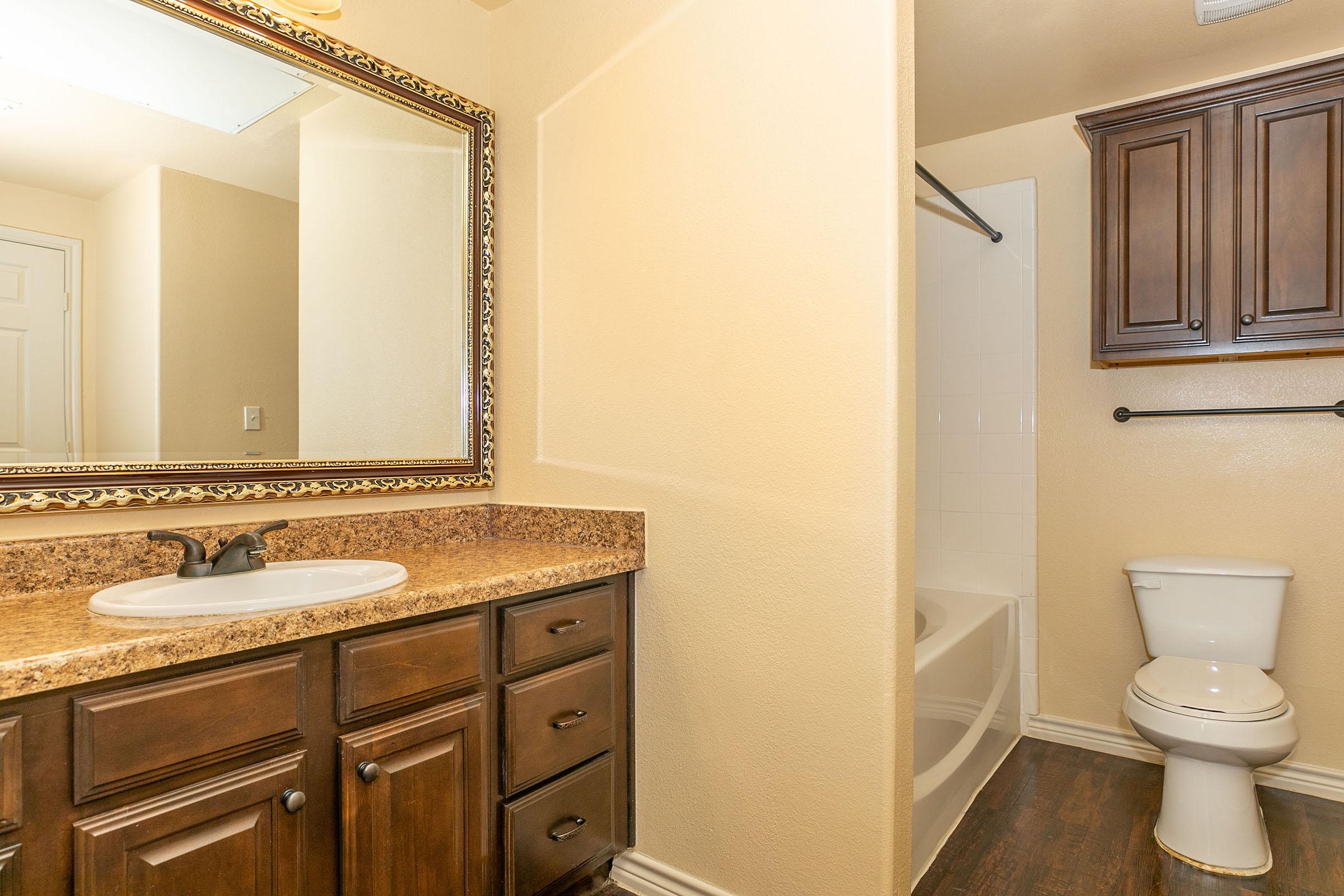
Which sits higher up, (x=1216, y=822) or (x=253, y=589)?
(x=253, y=589)

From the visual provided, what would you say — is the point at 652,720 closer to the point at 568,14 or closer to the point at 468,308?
the point at 468,308

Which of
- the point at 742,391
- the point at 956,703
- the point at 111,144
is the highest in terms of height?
the point at 111,144

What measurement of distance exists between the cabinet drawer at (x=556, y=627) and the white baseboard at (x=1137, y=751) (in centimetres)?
181

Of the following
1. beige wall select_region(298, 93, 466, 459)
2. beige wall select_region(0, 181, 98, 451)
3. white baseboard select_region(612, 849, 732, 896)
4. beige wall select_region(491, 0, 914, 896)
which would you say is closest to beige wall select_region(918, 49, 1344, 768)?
beige wall select_region(491, 0, 914, 896)

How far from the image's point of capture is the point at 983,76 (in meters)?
2.51

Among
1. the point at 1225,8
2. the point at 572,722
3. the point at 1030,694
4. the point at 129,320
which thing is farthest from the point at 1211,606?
the point at 129,320

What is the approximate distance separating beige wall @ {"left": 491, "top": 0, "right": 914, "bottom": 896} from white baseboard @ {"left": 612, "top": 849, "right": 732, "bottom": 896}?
0.10 feet

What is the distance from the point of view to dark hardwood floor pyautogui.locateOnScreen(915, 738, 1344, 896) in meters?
1.85

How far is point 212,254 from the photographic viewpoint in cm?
159

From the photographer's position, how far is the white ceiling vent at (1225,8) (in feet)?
6.25

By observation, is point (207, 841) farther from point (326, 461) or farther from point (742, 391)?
point (742, 391)

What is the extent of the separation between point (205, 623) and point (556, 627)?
0.69 metres

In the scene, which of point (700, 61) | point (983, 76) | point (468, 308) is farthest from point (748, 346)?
point (983, 76)

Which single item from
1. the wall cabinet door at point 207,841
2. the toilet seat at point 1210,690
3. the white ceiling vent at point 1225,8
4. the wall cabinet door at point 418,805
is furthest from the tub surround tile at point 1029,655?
the wall cabinet door at point 207,841
